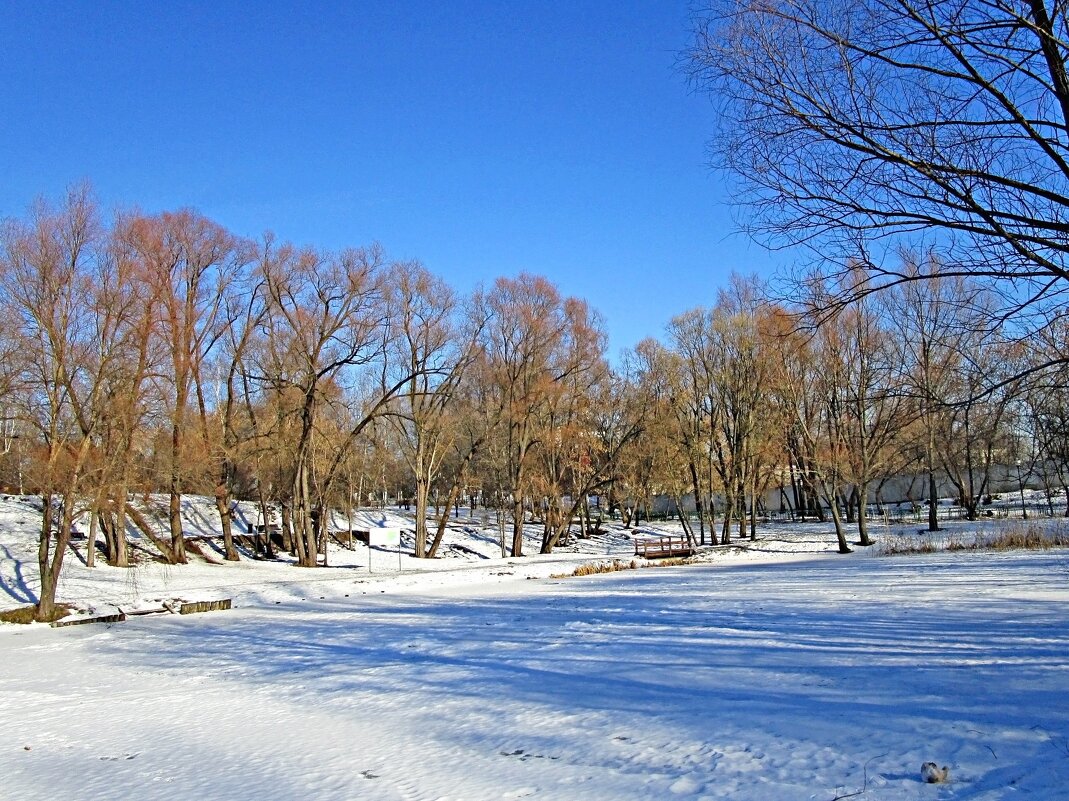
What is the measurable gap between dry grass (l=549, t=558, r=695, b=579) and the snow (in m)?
9.85

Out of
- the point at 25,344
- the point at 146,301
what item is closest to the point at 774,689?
the point at 25,344

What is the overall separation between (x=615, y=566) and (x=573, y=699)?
2129cm

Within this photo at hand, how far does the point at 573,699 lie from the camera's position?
25.6 ft

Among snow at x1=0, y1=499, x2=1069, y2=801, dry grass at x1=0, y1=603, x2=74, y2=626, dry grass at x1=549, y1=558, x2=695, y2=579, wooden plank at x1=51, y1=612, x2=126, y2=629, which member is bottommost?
dry grass at x1=549, y1=558, x2=695, y2=579

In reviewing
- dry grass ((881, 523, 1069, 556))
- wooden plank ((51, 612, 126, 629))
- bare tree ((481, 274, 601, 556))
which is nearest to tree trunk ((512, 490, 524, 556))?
bare tree ((481, 274, 601, 556))

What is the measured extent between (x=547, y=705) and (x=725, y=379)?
38.2 meters

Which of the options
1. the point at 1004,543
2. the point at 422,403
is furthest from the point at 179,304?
the point at 1004,543

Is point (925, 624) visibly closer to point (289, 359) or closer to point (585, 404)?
point (289, 359)

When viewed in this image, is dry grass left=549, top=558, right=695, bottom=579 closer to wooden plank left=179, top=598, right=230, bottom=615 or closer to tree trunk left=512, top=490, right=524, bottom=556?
tree trunk left=512, top=490, right=524, bottom=556

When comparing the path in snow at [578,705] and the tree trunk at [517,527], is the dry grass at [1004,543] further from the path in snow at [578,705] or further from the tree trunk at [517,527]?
the tree trunk at [517,527]

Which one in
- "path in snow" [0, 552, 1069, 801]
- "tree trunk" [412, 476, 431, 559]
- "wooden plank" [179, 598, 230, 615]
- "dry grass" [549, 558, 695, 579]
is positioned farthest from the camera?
"tree trunk" [412, 476, 431, 559]

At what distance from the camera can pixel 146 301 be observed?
76.3 feet

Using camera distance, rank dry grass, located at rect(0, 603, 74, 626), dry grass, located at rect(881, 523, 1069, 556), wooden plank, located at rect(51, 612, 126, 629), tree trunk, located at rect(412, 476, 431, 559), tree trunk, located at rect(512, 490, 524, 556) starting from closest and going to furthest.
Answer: wooden plank, located at rect(51, 612, 126, 629), dry grass, located at rect(0, 603, 74, 626), dry grass, located at rect(881, 523, 1069, 556), tree trunk, located at rect(412, 476, 431, 559), tree trunk, located at rect(512, 490, 524, 556)

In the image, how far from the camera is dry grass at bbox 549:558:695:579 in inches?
1054
